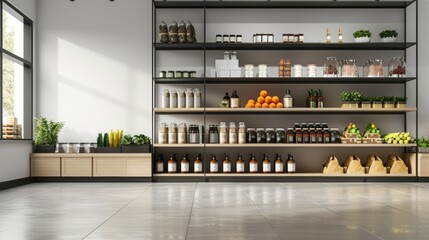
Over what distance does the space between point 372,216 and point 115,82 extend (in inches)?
223

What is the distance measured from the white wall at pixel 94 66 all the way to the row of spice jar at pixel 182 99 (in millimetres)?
502

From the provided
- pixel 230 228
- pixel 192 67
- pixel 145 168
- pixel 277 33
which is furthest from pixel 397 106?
pixel 230 228

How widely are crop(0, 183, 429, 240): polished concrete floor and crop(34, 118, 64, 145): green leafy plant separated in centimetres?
123

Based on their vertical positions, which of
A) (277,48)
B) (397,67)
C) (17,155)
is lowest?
(17,155)

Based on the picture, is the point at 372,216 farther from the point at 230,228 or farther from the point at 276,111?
the point at 276,111

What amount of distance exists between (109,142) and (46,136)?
99 centimetres

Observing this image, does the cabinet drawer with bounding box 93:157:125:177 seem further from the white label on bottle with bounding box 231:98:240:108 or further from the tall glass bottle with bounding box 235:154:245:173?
the white label on bottle with bounding box 231:98:240:108

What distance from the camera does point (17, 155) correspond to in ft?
27.6

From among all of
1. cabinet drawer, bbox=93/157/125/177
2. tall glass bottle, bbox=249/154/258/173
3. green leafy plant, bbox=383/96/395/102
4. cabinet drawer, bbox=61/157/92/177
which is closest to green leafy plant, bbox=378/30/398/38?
green leafy plant, bbox=383/96/395/102

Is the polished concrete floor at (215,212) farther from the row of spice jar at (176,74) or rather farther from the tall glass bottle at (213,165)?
the row of spice jar at (176,74)

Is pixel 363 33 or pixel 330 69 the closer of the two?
pixel 330 69

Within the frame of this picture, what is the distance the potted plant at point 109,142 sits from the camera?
907cm

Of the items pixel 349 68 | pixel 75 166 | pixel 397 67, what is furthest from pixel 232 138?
pixel 397 67

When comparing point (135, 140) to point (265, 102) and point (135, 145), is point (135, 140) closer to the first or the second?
point (135, 145)
